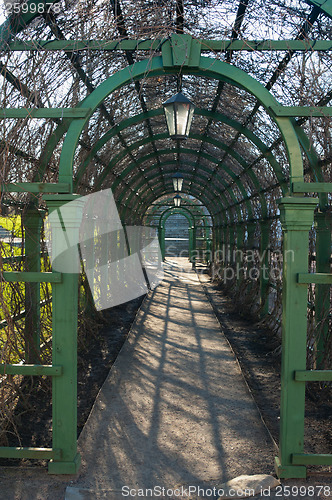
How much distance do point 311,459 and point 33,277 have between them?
2303 millimetres

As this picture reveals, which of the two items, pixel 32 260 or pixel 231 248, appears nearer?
pixel 32 260

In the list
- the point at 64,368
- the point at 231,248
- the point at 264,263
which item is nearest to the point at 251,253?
the point at 264,263

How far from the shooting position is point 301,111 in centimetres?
307

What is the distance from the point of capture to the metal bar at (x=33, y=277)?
9.87ft

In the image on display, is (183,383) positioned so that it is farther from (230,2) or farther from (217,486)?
(230,2)

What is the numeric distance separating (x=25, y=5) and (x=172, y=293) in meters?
9.40

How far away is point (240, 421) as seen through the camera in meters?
4.03

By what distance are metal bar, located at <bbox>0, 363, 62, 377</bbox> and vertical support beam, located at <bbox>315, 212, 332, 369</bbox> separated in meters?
2.60

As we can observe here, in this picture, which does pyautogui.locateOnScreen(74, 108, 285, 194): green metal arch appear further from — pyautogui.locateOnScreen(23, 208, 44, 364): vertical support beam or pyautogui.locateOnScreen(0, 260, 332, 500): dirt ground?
pyautogui.locateOnScreen(0, 260, 332, 500): dirt ground

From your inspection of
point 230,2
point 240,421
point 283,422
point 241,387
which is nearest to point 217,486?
point 283,422

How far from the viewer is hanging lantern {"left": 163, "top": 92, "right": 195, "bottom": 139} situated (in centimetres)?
386

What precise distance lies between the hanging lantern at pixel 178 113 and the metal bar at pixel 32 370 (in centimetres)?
237

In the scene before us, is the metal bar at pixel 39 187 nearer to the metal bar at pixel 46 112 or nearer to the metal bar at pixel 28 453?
the metal bar at pixel 46 112

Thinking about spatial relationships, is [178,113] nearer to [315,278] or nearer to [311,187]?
[311,187]
